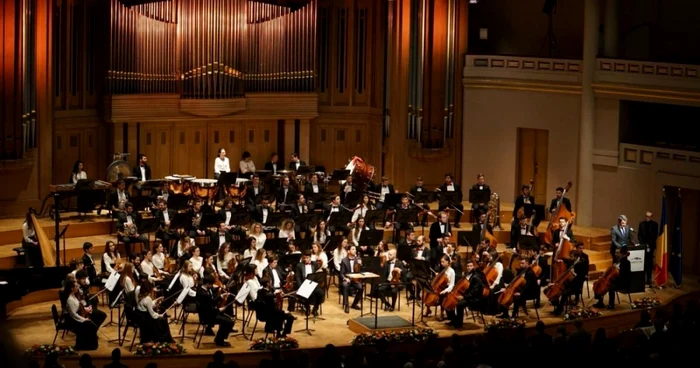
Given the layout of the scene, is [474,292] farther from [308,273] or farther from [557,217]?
[557,217]

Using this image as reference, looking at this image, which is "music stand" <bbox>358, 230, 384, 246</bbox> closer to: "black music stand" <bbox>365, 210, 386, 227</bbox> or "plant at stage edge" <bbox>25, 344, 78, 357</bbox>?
"black music stand" <bbox>365, 210, 386, 227</bbox>

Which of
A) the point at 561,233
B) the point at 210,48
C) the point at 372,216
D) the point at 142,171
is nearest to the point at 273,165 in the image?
the point at 210,48

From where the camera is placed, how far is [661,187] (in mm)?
17906

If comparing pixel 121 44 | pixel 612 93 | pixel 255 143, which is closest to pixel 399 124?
pixel 255 143

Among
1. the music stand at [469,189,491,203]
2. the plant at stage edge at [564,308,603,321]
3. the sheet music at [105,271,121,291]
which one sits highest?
the music stand at [469,189,491,203]

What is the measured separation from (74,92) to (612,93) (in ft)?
33.0

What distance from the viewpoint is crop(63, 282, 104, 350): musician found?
11828 mm

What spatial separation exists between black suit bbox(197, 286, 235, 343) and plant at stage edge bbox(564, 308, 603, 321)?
197 inches

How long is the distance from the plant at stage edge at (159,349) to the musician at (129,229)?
3.69 metres

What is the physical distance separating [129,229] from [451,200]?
5.54 metres

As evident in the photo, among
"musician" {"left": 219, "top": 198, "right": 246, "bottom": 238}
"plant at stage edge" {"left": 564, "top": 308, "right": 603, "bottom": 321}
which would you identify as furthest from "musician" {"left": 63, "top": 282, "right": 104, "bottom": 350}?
"plant at stage edge" {"left": 564, "top": 308, "right": 603, "bottom": 321}

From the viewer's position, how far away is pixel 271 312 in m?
12.5

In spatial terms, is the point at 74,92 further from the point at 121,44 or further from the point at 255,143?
the point at 255,143

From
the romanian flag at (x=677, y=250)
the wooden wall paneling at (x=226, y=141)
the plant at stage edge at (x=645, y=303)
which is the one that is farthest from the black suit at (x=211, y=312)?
the wooden wall paneling at (x=226, y=141)
